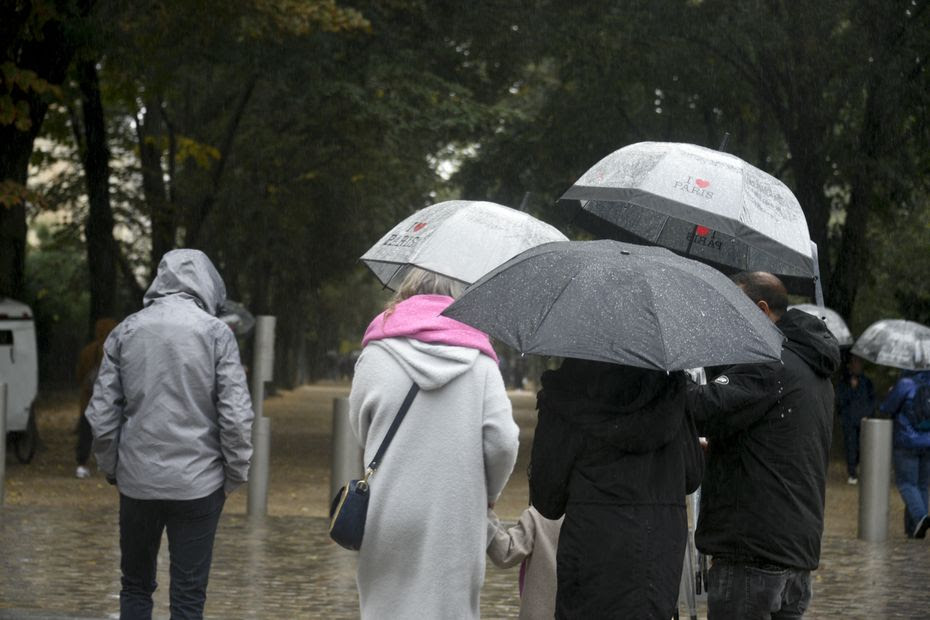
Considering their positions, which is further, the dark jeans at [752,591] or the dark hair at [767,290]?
the dark hair at [767,290]

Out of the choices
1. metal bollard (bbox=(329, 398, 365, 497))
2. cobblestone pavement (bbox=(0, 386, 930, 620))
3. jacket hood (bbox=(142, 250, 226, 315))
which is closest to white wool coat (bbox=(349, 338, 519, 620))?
jacket hood (bbox=(142, 250, 226, 315))

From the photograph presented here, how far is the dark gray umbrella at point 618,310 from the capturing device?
3.96 m

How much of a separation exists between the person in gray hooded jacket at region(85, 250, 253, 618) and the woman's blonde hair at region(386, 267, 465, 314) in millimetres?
1454

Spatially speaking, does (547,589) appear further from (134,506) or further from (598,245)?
(134,506)

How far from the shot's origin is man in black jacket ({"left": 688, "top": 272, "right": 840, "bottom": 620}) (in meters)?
4.66

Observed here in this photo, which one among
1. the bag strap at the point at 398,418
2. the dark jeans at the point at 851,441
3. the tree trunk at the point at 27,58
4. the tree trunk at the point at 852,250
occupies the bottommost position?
the dark jeans at the point at 851,441

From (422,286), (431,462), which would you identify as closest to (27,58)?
(422,286)

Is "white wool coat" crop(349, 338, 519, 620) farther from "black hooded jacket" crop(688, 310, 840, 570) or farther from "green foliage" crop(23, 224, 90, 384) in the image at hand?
"green foliage" crop(23, 224, 90, 384)

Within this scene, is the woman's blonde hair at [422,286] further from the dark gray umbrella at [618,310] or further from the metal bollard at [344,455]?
the metal bollard at [344,455]

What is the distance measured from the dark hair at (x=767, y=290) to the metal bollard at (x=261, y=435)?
818 cm

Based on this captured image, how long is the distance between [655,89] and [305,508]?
392 inches

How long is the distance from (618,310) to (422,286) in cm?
76

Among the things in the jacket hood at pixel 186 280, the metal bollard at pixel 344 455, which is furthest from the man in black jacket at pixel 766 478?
the metal bollard at pixel 344 455

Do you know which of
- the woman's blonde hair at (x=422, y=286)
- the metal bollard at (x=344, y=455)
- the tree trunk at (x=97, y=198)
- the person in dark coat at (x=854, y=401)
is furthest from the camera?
the tree trunk at (x=97, y=198)
